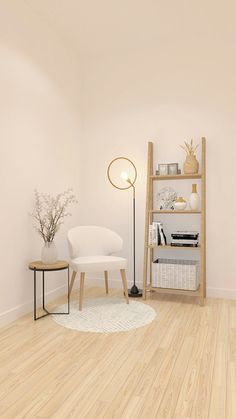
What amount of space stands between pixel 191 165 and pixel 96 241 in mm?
1328

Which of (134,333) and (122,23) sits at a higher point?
(122,23)

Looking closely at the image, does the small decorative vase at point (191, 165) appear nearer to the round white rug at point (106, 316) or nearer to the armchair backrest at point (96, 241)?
the armchair backrest at point (96, 241)

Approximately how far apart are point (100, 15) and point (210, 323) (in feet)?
10.2

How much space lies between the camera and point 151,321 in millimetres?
2975

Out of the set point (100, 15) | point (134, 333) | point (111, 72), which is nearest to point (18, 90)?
point (100, 15)

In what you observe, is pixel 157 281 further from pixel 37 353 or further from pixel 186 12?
pixel 186 12

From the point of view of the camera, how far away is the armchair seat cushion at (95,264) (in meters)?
3.24

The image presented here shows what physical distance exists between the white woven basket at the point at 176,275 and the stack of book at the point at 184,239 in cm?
22

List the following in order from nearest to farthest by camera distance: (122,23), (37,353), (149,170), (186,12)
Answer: (37,353), (186,12), (122,23), (149,170)

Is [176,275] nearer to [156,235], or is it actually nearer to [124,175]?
[156,235]

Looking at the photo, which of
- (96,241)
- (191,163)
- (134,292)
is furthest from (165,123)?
(134,292)

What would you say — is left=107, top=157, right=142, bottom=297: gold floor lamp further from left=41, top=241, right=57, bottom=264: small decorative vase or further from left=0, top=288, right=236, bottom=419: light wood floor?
left=0, top=288, right=236, bottom=419: light wood floor

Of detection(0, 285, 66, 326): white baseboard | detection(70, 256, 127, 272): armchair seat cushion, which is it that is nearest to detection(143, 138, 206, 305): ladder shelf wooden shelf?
detection(70, 256, 127, 272): armchair seat cushion

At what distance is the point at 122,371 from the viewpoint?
82.4 inches
